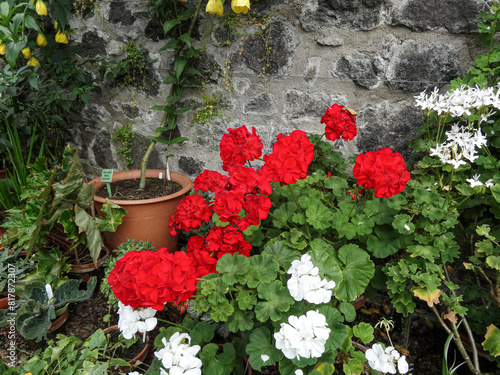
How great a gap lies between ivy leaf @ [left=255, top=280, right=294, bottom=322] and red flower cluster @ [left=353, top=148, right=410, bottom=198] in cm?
43

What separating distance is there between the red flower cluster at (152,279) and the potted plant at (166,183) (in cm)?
91

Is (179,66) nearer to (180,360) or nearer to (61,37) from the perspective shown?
(61,37)

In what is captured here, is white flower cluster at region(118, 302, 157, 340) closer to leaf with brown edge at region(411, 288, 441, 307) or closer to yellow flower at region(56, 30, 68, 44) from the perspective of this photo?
leaf with brown edge at region(411, 288, 441, 307)

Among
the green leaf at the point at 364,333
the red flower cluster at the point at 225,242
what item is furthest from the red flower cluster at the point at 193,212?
the green leaf at the point at 364,333

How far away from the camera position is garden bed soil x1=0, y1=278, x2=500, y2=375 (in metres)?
1.54

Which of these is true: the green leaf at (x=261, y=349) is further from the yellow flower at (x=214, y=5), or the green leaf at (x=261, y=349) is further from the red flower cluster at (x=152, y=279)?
the yellow flower at (x=214, y=5)

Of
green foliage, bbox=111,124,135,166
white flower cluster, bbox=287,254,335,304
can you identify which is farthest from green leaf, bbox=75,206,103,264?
white flower cluster, bbox=287,254,335,304

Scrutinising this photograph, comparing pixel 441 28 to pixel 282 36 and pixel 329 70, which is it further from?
pixel 282 36

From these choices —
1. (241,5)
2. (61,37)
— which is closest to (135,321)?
(241,5)

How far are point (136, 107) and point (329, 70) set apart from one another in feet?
4.34

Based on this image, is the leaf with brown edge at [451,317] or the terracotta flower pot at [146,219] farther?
the terracotta flower pot at [146,219]

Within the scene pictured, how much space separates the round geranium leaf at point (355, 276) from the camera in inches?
47.5

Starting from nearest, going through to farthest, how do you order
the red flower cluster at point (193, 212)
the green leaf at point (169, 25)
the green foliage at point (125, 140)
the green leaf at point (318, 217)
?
the green leaf at point (318, 217)
the red flower cluster at point (193, 212)
the green leaf at point (169, 25)
the green foliage at point (125, 140)

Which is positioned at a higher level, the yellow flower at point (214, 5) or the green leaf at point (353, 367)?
the yellow flower at point (214, 5)
